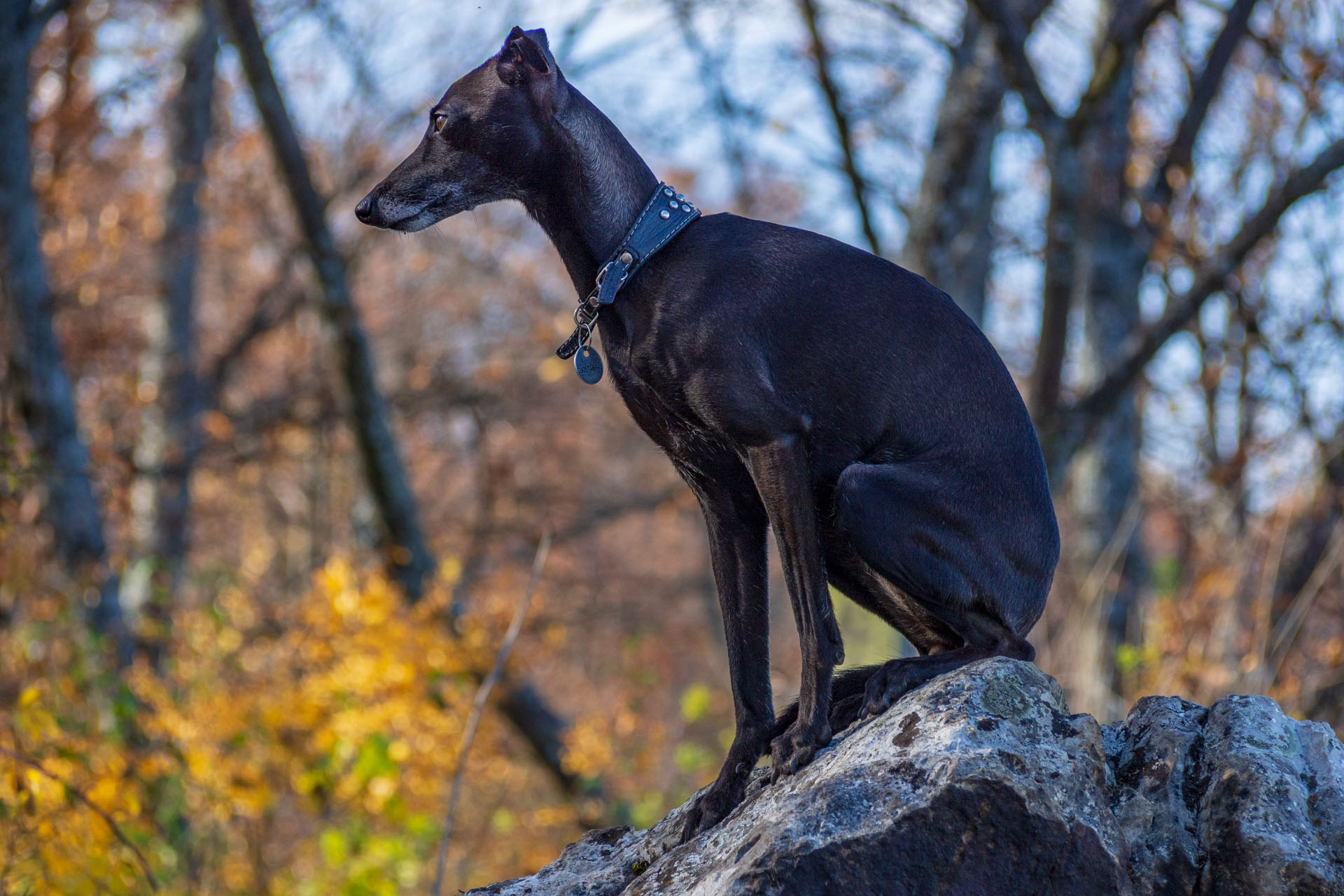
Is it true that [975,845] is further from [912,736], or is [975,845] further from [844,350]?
[844,350]

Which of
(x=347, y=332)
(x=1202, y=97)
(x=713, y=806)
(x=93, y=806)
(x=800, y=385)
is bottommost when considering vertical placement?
(x=713, y=806)

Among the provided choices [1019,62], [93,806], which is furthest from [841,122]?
[93,806]

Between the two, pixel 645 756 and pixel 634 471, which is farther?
pixel 634 471

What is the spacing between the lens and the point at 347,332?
7.76 m

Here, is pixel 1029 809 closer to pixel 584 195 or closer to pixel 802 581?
pixel 802 581

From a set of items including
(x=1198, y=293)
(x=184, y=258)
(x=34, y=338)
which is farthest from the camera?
(x=184, y=258)

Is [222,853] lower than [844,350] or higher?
lower

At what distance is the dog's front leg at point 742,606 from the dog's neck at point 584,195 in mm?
621

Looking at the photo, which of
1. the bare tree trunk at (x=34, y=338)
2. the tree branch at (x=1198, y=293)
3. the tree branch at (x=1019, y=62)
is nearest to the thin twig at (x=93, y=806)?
the bare tree trunk at (x=34, y=338)

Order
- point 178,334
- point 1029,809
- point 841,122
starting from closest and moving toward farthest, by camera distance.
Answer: point 1029,809, point 841,122, point 178,334

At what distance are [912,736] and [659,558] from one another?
2269 cm

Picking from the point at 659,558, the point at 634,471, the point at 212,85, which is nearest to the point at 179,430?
the point at 212,85

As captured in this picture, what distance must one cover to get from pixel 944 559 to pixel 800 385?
53cm

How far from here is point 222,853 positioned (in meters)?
7.12
